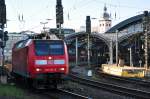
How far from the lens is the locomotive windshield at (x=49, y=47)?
1115 inches

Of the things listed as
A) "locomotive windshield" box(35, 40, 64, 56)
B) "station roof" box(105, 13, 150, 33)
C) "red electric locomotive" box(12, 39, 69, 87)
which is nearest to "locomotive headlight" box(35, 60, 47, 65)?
"red electric locomotive" box(12, 39, 69, 87)

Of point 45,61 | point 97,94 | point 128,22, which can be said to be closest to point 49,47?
point 45,61

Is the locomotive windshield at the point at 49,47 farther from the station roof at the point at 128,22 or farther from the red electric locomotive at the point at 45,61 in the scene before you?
the station roof at the point at 128,22

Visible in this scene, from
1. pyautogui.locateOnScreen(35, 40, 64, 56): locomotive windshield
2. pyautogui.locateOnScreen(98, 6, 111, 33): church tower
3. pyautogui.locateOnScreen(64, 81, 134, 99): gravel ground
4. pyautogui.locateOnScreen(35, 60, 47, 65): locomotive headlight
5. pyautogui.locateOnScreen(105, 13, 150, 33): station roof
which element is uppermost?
pyautogui.locateOnScreen(98, 6, 111, 33): church tower

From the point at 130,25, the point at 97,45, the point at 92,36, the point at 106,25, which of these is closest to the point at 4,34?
the point at 92,36

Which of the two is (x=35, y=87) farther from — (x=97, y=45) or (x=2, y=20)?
(x=97, y=45)

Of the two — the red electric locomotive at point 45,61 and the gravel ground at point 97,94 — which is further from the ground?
the red electric locomotive at point 45,61

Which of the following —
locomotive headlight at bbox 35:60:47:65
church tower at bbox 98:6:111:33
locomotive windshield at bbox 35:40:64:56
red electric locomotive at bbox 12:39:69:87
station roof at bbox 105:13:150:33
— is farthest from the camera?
church tower at bbox 98:6:111:33

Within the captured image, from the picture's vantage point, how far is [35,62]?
27.8 metres

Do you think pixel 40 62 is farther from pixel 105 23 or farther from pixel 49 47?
pixel 105 23

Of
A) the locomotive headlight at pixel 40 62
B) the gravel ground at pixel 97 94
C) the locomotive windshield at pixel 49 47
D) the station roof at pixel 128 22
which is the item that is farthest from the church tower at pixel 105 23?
the locomotive headlight at pixel 40 62

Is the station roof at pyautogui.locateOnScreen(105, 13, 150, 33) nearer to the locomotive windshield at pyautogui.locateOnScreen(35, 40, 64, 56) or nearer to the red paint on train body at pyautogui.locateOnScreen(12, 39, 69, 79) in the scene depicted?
the locomotive windshield at pyautogui.locateOnScreen(35, 40, 64, 56)

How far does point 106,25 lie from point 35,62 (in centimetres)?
13356

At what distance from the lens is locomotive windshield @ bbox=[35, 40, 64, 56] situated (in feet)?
92.9
